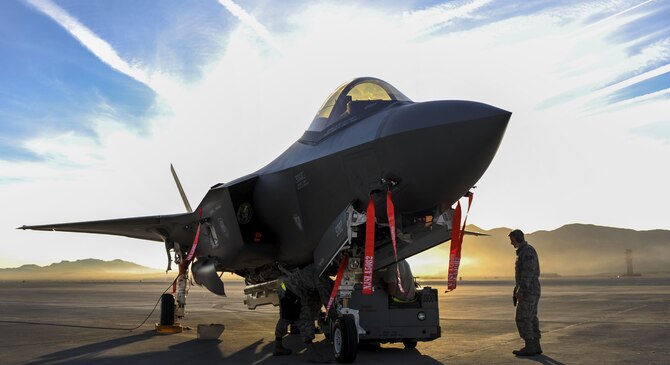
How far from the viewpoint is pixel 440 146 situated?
587 cm

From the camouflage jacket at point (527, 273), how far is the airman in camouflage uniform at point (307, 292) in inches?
112

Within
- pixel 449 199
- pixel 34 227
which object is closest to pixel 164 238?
pixel 34 227

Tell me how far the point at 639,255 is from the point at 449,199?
8068 inches

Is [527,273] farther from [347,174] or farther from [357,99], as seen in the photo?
[357,99]

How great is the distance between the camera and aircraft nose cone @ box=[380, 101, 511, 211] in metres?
5.76

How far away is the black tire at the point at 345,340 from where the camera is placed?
23.5 feet

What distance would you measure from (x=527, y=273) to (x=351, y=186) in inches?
134

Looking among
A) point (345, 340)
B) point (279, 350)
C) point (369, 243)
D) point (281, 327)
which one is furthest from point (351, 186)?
point (279, 350)

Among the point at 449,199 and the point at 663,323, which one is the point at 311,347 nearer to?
the point at 449,199

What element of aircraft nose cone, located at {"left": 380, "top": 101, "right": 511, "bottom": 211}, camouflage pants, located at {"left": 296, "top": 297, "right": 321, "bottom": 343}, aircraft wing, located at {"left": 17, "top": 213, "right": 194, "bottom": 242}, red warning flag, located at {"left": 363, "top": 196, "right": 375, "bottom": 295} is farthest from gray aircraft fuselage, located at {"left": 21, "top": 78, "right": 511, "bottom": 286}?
aircraft wing, located at {"left": 17, "top": 213, "right": 194, "bottom": 242}

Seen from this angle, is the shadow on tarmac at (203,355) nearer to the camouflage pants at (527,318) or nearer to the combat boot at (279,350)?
the combat boot at (279,350)

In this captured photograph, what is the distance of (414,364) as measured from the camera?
741cm

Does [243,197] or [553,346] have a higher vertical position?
[243,197]

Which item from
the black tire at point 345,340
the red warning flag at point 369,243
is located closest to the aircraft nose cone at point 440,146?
the red warning flag at point 369,243
